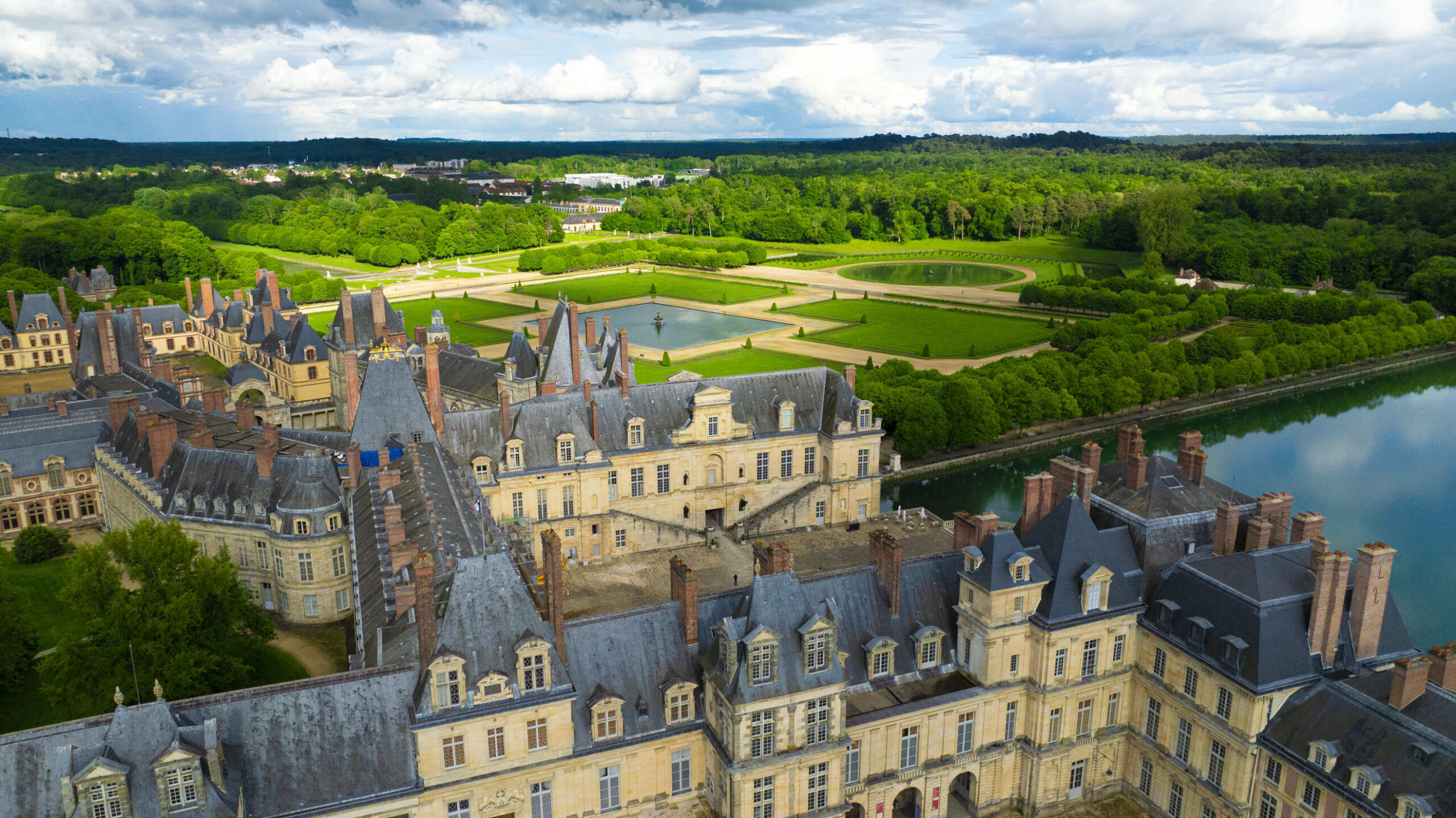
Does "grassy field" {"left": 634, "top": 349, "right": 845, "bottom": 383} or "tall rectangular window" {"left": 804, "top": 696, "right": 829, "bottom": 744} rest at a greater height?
"tall rectangular window" {"left": 804, "top": 696, "right": 829, "bottom": 744}

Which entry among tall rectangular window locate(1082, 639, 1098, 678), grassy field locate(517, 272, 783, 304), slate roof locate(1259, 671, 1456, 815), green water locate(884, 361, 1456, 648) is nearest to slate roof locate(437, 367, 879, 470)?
green water locate(884, 361, 1456, 648)

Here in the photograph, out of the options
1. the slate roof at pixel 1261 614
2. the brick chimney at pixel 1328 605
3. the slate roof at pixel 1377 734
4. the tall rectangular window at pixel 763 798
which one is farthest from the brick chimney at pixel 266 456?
the brick chimney at pixel 1328 605

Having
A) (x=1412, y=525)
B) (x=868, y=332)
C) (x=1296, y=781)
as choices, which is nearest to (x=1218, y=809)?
(x=1296, y=781)

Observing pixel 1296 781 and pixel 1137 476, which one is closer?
pixel 1296 781

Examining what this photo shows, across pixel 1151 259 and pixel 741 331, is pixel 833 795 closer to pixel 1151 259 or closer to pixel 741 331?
pixel 741 331

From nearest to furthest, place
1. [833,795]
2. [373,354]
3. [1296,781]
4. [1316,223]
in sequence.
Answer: [1296,781] → [833,795] → [373,354] → [1316,223]

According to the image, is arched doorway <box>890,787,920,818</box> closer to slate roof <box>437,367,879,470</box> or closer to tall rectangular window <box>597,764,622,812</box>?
tall rectangular window <box>597,764,622,812</box>

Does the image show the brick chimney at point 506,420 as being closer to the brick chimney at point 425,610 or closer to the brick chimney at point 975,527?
the brick chimney at point 425,610
